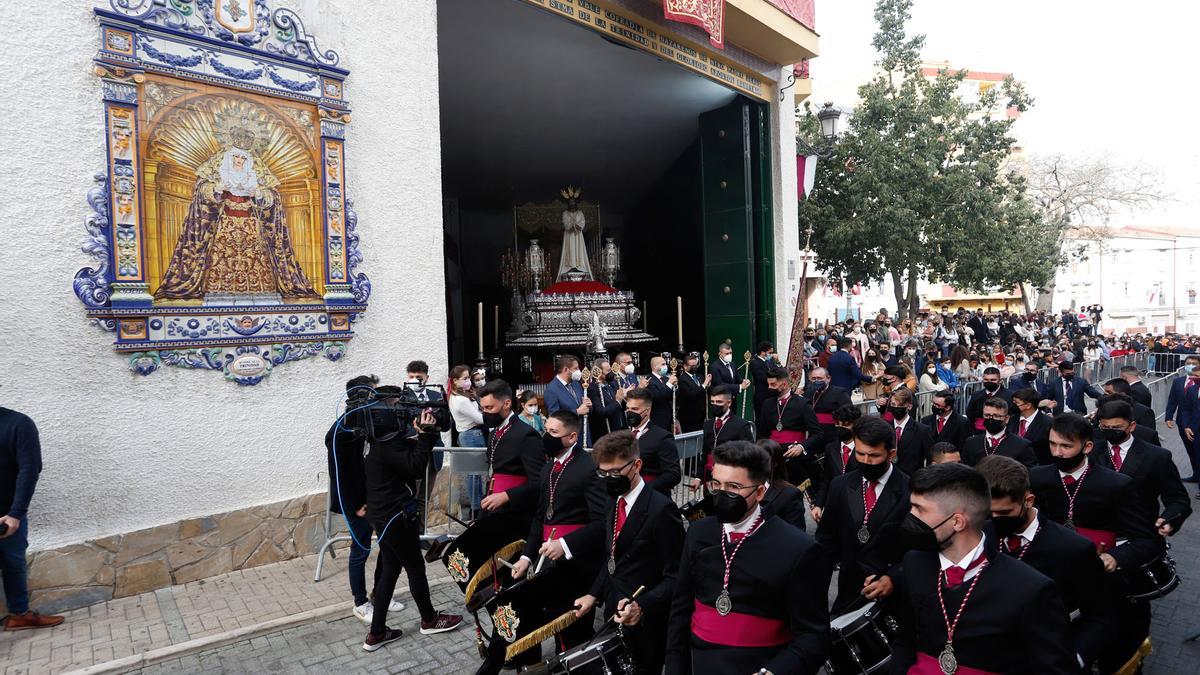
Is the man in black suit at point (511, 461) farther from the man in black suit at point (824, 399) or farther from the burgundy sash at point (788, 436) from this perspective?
the man in black suit at point (824, 399)

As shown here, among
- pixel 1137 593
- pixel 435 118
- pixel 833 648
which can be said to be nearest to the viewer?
pixel 833 648

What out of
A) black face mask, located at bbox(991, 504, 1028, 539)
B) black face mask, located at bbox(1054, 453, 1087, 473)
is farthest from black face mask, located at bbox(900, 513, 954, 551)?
black face mask, located at bbox(1054, 453, 1087, 473)

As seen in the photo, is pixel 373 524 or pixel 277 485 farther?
pixel 277 485

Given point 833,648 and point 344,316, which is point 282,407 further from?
point 833,648

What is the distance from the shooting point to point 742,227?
13836 millimetres

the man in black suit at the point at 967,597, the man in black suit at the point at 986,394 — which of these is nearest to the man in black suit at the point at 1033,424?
the man in black suit at the point at 986,394

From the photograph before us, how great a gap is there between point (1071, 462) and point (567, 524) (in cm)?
302

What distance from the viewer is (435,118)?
8.36m

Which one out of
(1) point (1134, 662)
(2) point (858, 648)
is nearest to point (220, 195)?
(2) point (858, 648)

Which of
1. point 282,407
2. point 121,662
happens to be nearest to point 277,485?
Result: point 282,407

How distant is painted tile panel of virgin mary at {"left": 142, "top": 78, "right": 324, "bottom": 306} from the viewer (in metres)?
6.44

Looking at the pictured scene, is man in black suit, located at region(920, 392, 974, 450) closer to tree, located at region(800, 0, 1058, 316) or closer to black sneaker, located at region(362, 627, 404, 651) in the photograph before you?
black sneaker, located at region(362, 627, 404, 651)

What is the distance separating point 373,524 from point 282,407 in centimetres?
255

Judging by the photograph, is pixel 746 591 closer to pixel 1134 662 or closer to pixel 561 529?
pixel 561 529
